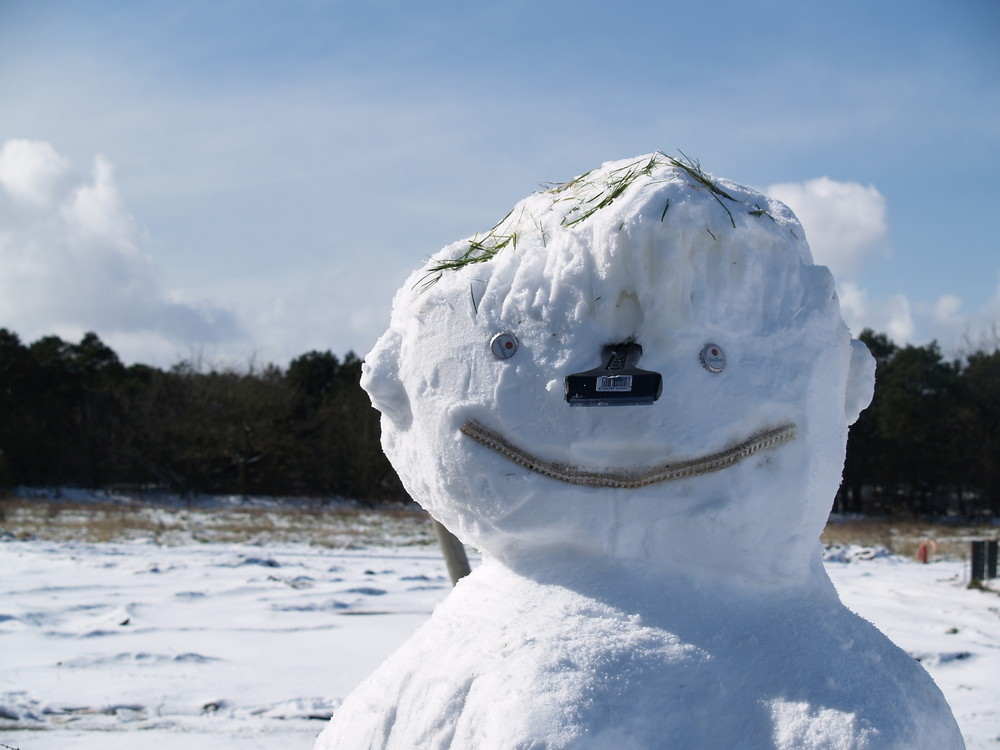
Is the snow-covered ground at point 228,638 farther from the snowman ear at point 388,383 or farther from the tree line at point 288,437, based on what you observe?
the tree line at point 288,437

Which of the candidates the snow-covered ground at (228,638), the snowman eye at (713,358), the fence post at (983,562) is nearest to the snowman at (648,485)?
the snowman eye at (713,358)

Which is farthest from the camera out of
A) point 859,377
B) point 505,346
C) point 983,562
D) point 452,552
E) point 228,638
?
point 983,562

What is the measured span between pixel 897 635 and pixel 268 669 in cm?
460

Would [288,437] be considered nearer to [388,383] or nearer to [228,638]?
[228,638]

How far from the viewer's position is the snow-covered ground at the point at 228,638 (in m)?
4.50

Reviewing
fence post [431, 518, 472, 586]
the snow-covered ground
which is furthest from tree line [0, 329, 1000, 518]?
fence post [431, 518, 472, 586]

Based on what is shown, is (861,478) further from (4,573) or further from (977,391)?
(4,573)

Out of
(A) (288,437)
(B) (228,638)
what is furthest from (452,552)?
(A) (288,437)

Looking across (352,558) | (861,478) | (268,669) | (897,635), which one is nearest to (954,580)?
(897,635)

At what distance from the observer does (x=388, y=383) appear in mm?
2252

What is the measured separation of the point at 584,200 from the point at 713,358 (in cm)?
51

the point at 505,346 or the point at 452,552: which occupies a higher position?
the point at 505,346

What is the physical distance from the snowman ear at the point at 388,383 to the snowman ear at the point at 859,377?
1.12m

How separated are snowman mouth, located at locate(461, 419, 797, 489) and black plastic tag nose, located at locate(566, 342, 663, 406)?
0.54 ft
